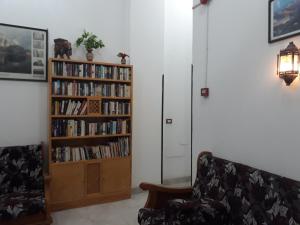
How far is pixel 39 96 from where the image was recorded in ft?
11.0

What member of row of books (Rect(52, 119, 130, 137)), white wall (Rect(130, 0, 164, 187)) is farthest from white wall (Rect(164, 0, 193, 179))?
row of books (Rect(52, 119, 130, 137))

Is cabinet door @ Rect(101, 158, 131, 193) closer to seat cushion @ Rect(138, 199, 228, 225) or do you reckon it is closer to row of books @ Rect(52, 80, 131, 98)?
row of books @ Rect(52, 80, 131, 98)

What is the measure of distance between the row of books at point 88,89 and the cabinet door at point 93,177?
0.93 m

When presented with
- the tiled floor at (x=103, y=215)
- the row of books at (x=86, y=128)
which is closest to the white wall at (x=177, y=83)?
the row of books at (x=86, y=128)

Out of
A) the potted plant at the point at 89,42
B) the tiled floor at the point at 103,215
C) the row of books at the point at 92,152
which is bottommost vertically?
the tiled floor at the point at 103,215

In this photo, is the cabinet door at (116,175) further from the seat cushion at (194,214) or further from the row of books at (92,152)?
the seat cushion at (194,214)

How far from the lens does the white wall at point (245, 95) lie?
1.82 m

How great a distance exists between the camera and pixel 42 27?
3.33m

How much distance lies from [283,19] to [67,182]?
2865mm

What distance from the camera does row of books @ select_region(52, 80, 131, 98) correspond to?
321cm

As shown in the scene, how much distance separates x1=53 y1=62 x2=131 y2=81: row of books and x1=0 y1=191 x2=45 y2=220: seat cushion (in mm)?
1442

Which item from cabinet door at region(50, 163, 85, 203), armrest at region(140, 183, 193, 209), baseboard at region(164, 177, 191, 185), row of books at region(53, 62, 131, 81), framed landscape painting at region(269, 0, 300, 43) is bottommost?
baseboard at region(164, 177, 191, 185)

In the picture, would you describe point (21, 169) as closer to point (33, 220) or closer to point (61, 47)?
point (33, 220)

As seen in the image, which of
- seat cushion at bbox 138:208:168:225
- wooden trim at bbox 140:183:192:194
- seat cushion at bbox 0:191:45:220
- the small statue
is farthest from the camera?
the small statue
